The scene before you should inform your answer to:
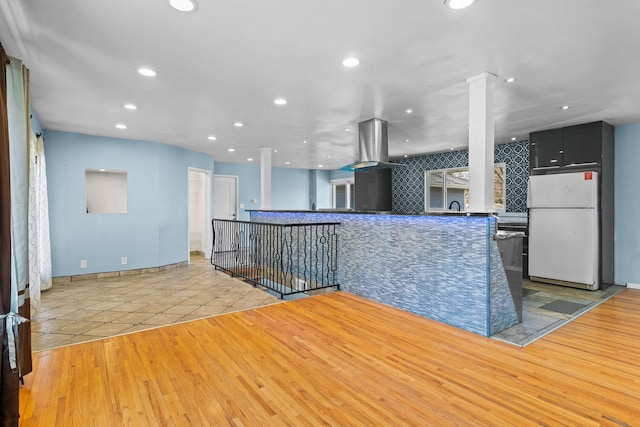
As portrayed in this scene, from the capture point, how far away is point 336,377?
2230 millimetres

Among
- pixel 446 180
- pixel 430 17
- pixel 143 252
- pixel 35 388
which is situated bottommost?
pixel 35 388

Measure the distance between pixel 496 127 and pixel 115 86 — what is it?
5243 mm

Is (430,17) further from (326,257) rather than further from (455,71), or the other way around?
(326,257)

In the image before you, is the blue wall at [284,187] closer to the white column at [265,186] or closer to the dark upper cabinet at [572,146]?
the white column at [265,186]

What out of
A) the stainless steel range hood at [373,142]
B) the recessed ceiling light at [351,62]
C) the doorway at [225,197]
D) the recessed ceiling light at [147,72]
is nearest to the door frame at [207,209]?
the doorway at [225,197]

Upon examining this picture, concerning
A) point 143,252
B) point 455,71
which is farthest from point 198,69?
point 143,252

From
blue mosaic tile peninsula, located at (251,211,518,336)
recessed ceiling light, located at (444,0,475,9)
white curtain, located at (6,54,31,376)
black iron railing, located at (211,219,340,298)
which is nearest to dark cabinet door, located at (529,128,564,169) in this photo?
blue mosaic tile peninsula, located at (251,211,518,336)

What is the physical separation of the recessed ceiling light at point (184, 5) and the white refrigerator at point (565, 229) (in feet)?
17.4

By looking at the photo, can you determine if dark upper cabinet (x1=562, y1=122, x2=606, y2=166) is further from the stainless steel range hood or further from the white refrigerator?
the stainless steel range hood

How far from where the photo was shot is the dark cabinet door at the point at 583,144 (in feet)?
15.3

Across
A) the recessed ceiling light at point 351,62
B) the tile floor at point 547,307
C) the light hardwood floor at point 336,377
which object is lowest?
the tile floor at point 547,307

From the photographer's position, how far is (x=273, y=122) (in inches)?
191

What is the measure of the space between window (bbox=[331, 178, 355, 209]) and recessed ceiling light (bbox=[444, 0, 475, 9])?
8.62m

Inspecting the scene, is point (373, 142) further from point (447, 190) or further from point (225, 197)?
point (225, 197)
